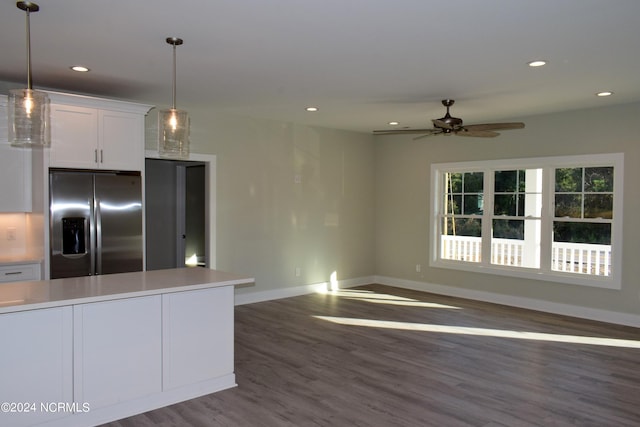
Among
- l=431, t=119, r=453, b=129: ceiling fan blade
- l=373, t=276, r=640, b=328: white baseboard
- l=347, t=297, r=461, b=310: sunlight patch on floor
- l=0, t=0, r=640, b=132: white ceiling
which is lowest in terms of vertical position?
l=347, t=297, r=461, b=310: sunlight patch on floor

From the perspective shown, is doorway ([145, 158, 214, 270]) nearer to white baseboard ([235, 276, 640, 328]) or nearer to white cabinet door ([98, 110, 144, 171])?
white baseboard ([235, 276, 640, 328])

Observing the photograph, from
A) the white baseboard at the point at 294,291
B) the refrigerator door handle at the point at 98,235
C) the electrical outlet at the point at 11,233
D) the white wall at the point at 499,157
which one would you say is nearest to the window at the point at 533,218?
the white wall at the point at 499,157

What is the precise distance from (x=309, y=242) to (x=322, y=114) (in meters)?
2.10

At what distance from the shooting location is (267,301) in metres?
6.86

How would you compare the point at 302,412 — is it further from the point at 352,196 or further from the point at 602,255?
the point at 352,196

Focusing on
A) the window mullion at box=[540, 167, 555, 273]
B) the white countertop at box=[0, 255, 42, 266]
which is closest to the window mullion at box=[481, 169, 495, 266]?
the window mullion at box=[540, 167, 555, 273]

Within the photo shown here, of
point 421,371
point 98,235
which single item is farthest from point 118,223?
point 421,371

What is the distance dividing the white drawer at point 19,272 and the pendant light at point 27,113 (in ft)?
6.48

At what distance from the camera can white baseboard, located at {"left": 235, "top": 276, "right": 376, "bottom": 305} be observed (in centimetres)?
669

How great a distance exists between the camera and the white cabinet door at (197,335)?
3.40 m

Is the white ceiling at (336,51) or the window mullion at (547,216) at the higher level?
the white ceiling at (336,51)

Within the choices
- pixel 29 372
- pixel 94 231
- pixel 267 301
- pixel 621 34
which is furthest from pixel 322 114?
pixel 29 372

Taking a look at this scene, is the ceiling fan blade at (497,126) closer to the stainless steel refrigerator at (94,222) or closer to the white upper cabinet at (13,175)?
the stainless steel refrigerator at (94,222)

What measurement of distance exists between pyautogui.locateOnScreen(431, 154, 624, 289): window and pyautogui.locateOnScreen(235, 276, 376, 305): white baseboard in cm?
137
